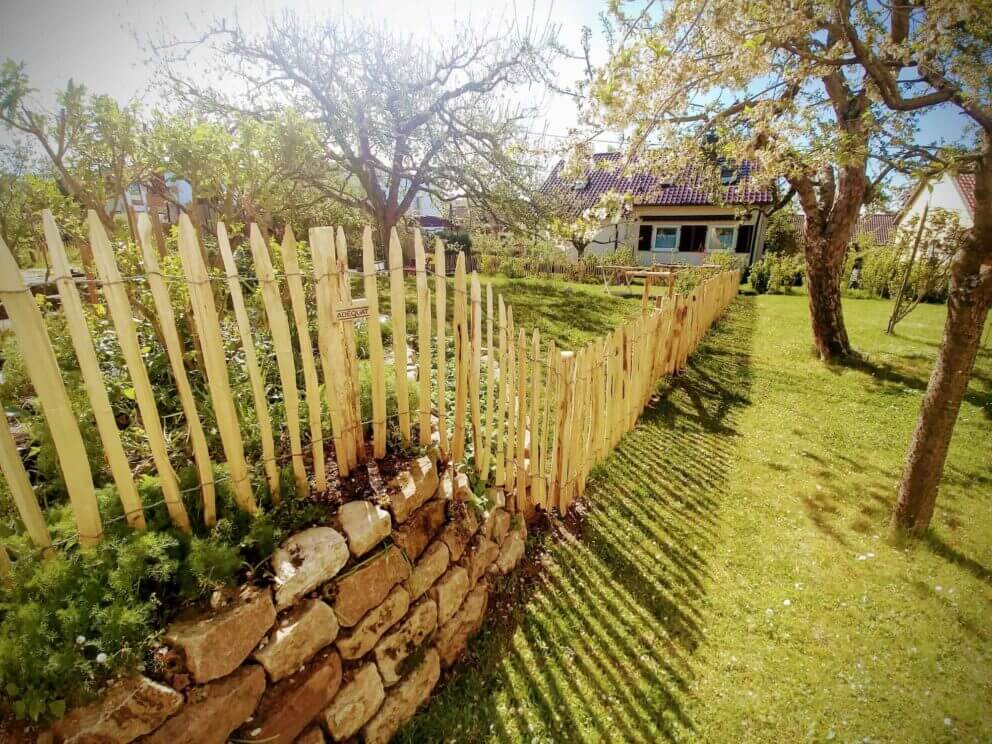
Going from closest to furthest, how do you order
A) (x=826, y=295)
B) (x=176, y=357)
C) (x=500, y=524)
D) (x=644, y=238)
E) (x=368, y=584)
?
1. (x=176, y=357)
2. (x=368, y=584)
3. (x=500, y=524)
4. (x=826, y=295)
5. (x=644, y=238)

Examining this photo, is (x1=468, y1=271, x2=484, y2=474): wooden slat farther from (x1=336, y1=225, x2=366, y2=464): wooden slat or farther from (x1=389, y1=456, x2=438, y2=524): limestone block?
(x1=336, y1=225, x2=366, y2=464): wooden slat

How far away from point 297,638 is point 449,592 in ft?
3.06

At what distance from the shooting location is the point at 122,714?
1.39 m

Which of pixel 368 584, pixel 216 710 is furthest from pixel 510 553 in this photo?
pixel 216 710

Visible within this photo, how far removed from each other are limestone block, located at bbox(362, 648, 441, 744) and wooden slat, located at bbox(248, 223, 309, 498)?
111 cm

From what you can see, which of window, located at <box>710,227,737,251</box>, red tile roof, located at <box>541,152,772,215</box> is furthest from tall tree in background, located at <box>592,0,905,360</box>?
window, located at <box>710,227,737,251</box>

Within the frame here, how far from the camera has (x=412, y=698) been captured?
2.27 meters

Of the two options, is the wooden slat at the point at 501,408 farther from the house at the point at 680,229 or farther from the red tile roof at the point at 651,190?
the house at the point at 680,229

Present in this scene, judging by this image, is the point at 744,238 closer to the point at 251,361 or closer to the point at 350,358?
the point at 350,358

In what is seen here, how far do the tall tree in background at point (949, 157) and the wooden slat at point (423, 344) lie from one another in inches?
125

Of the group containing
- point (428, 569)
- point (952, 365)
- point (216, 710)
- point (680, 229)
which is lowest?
point (428, 569)

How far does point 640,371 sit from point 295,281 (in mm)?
3855

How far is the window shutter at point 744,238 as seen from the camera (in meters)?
19.5

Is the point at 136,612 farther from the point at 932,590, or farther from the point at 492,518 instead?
the point at 932,590
